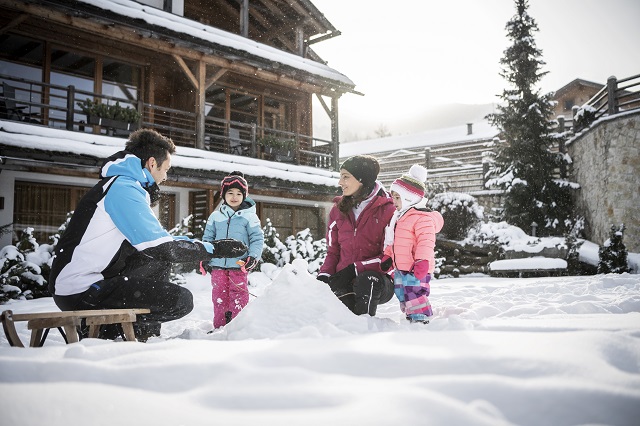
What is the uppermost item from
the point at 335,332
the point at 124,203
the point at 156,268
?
the point at 124,203

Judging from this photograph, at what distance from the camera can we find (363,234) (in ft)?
12.1

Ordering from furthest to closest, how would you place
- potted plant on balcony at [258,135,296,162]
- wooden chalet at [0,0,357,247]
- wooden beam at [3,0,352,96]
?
potted plant on balcony at [258,135,296,162], wooden chalet at [0,0,357,247], wooden beam at [3,0,352,96]

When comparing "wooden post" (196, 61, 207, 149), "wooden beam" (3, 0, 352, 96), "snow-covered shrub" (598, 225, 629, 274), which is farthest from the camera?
"wooden post" (196, 61, 207, 149)

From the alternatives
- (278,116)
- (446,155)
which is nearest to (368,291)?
(278,116)

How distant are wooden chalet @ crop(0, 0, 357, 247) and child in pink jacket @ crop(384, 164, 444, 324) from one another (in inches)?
272

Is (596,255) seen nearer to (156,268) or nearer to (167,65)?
(156,268)

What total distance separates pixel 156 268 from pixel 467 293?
197 inches

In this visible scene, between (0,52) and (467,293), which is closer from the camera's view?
(467,293)

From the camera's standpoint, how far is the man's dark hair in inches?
115

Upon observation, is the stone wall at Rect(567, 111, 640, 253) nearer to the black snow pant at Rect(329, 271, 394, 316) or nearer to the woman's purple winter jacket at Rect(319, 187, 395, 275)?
the woman's purple winter jacket at Rect(319, 187, 395, 275)

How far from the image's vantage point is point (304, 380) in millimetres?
1424

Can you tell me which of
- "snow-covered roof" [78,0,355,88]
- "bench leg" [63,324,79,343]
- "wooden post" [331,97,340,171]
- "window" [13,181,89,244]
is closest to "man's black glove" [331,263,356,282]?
"bench leg" [63,324,79,343]

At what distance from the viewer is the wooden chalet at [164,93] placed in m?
8.91

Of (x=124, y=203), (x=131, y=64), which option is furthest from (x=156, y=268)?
(x=131, y=64)
